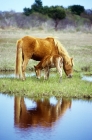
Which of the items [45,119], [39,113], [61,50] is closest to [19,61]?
[61,50]

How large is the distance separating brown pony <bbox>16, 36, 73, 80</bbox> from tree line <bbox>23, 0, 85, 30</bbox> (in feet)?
134

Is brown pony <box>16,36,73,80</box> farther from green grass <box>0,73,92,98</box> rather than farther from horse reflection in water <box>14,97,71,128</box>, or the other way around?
horse reflection in water <box>14,97,71,128</box>

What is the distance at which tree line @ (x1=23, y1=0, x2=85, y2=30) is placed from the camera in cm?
5712

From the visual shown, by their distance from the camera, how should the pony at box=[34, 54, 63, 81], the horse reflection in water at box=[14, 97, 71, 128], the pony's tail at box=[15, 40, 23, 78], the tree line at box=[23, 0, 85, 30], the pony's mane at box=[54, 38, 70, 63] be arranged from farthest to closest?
the tree line at box=[23, 0, 85, 30] → the pony's mane at box=[54, 38, 70, 63] → the pony's tail at box=[15, 40, 23, 78] → the pony at box=[34, 54, 63, 81] → the horse reflection in water at box=[14, 97, 71, 128]

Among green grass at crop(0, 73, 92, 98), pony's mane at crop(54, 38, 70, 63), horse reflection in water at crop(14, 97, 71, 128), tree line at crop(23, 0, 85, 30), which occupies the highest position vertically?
tree line at crop(23, 0, 85, 30)

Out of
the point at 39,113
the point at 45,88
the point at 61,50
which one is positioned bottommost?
the point at 39,113

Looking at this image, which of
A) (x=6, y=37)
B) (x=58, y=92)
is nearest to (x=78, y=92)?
(x=58, y=92)

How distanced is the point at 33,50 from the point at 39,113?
4.92 meters

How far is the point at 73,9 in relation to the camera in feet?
230

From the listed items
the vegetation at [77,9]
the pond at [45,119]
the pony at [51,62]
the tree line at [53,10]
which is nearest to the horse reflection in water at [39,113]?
the pond at [45,119]

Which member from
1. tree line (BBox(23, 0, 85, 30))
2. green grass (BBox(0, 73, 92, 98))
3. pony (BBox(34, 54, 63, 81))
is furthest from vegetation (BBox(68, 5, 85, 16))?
green grass (BBox(0, 73, 92, 98))

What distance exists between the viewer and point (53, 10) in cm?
5847

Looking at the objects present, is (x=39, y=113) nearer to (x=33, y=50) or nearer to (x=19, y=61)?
(x=19, y=61)

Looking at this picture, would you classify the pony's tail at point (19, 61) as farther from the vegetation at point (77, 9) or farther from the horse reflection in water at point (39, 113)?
the vegetation at point (77, 9)
